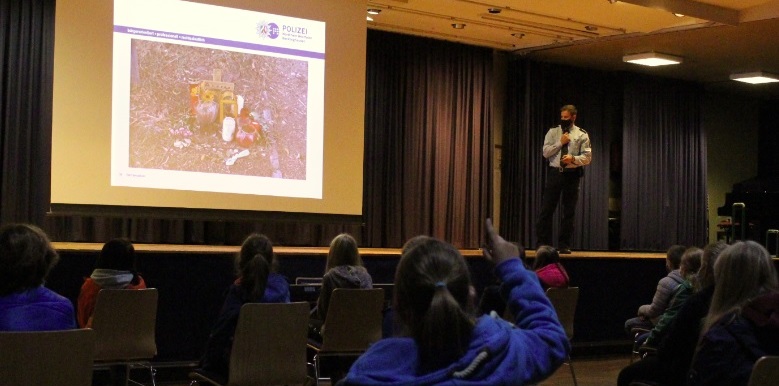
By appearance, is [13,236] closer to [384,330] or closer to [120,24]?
[384,330]

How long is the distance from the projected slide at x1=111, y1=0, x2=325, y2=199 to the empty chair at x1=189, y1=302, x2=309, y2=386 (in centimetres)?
333

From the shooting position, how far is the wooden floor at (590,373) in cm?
691

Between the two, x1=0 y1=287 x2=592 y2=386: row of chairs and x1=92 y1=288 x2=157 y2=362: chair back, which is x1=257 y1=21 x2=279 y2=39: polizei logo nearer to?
x1=0 y1=287 x2=592 y2=386: row of chairs

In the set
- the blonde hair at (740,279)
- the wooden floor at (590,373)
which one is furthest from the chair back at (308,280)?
the blonde hair at (740,279)

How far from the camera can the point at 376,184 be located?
10164 mm

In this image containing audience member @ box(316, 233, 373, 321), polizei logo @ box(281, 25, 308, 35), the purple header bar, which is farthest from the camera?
polizei logo @ box(281, 25, 308, 35)

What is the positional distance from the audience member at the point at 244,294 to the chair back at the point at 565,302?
2194 mm

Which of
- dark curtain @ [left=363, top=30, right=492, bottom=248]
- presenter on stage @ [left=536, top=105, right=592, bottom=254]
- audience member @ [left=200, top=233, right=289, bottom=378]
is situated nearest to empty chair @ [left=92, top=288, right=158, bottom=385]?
audience member @ [left=200, top=233, right=289, bottom=378]

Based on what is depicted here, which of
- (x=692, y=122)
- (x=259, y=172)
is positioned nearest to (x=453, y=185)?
(x=259, y=172)

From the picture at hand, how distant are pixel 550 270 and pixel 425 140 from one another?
431cm

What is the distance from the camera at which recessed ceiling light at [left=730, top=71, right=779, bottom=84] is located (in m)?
11.8

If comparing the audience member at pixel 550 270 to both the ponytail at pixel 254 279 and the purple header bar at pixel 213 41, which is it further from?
the purple header bar at pixel 213 41

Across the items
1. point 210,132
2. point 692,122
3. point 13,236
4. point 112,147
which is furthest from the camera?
point 692,122

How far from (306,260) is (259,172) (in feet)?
3.29
